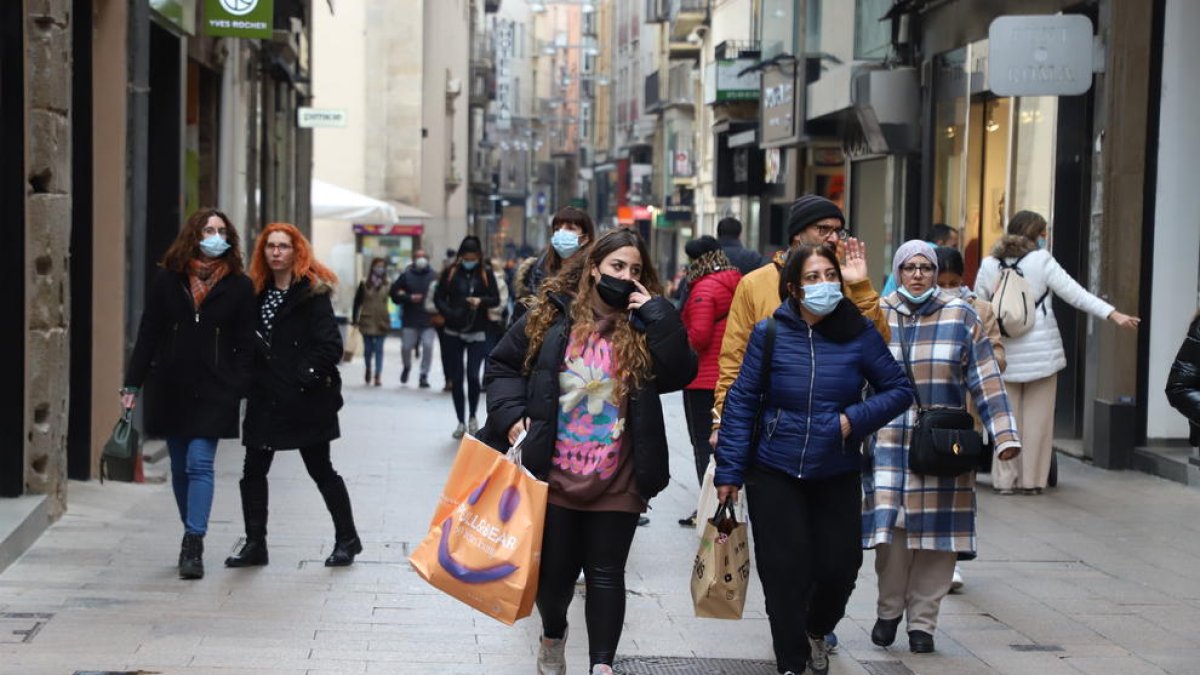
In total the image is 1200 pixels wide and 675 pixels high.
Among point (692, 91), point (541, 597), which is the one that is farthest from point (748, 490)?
point (692, 91)

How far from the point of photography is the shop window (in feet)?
73.5

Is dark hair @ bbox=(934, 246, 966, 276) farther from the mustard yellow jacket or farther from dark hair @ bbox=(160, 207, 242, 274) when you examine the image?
dark hair @ bbox=(160, 207, 242, 274)

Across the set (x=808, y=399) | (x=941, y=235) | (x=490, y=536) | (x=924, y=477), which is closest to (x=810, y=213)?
(x=808, y=399)

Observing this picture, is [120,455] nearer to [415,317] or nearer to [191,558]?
Result: [191,558]

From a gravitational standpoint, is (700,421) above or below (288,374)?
below

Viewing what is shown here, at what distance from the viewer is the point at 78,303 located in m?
12.4

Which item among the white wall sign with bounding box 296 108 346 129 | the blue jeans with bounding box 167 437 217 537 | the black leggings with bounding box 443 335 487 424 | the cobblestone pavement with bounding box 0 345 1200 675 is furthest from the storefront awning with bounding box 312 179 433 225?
the blue jeans with bounding box 167 437 217 537

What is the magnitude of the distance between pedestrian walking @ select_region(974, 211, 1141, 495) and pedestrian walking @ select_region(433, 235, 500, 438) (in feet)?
17.3

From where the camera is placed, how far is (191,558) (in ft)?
→ 30.3

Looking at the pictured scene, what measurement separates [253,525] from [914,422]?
3497 mm

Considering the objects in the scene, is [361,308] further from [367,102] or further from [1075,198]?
[367,102]

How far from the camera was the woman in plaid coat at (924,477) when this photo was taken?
787 cm

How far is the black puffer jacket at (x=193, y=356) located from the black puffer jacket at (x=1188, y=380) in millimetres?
4399

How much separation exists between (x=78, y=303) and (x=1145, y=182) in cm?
757
